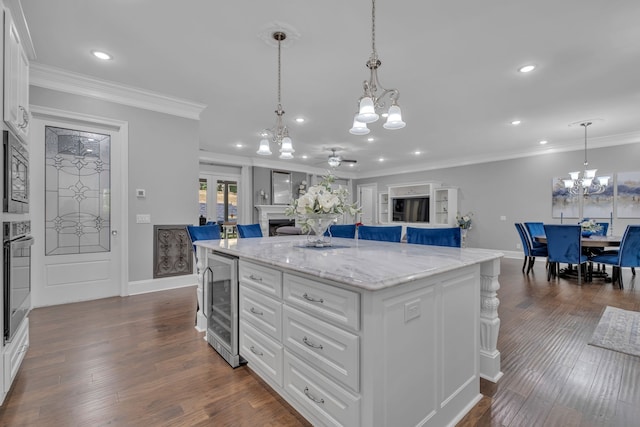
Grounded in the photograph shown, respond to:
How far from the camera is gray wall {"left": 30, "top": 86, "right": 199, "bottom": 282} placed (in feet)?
12.8

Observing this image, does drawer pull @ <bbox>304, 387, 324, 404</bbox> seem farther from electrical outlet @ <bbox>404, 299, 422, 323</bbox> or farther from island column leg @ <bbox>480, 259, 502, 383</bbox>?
island column leg @ <bbox>480, 259, 502, 383</bbox>

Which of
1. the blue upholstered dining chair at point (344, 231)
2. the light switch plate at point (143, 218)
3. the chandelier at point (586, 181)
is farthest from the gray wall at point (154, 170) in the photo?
the chandelier at point (586, 181)

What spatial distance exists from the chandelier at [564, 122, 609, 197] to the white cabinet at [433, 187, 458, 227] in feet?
8.25

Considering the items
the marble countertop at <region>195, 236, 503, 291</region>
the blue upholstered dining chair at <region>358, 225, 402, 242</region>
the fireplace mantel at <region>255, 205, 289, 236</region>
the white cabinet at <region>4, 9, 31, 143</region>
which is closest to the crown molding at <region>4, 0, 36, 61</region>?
the white cabinet at <region>4, 9, 31, 143</region>

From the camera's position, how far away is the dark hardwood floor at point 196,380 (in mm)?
1614

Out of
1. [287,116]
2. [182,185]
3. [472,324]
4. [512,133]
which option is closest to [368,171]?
[512,133]

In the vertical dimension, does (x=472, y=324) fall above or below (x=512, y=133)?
below

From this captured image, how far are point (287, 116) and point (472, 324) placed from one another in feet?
13.3

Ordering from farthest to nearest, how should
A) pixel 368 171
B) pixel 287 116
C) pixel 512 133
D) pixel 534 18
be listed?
pixel 368 171 → pixel 512 133 → pixel 287 116 → pixel 534 18

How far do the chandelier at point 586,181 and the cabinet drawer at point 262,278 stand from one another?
585cm

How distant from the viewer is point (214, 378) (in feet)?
6.57

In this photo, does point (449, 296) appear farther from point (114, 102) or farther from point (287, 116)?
point (114, 102)

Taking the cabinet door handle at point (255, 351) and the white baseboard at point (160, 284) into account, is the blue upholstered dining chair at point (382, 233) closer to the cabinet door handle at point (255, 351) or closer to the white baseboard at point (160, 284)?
the cabinet door handle at point (255, 351)

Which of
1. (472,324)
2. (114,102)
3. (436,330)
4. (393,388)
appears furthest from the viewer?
(114,102)
